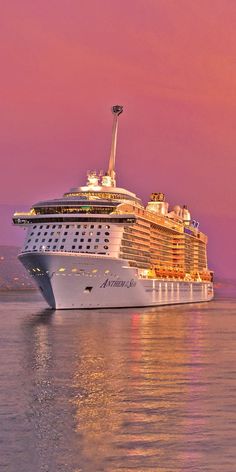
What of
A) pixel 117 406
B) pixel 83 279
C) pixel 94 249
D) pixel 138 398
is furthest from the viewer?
pixel 94 249

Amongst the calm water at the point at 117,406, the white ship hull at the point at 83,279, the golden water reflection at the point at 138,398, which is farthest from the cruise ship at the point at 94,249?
the calm water at the point at 117,406

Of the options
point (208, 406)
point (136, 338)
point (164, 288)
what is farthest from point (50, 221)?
point (208, 406)

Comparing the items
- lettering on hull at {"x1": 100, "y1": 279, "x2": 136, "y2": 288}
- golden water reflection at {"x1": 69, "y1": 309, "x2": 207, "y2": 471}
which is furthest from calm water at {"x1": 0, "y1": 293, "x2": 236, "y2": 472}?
lettering on hull at {"x1": 100, "y1": 279, "x2": 136, "y2": 288}

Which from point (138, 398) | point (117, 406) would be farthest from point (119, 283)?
point (117, 406)

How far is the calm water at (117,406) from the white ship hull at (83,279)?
1460 inches

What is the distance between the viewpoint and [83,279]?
10088 cm

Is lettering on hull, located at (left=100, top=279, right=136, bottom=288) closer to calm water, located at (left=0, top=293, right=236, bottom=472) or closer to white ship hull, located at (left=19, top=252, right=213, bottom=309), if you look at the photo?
white ship hull, located at (left=19, top=252, right=213, bottom=309)

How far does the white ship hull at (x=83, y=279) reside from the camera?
329ft

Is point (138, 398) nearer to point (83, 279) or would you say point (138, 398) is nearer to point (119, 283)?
point (83, 279)

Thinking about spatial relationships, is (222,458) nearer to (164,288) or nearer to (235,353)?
(235,353)

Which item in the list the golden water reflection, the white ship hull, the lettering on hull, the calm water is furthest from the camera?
the lettering on hull

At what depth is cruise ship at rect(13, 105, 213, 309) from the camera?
101 m

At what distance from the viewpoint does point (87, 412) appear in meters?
30.6

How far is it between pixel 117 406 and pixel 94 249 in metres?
74.7
